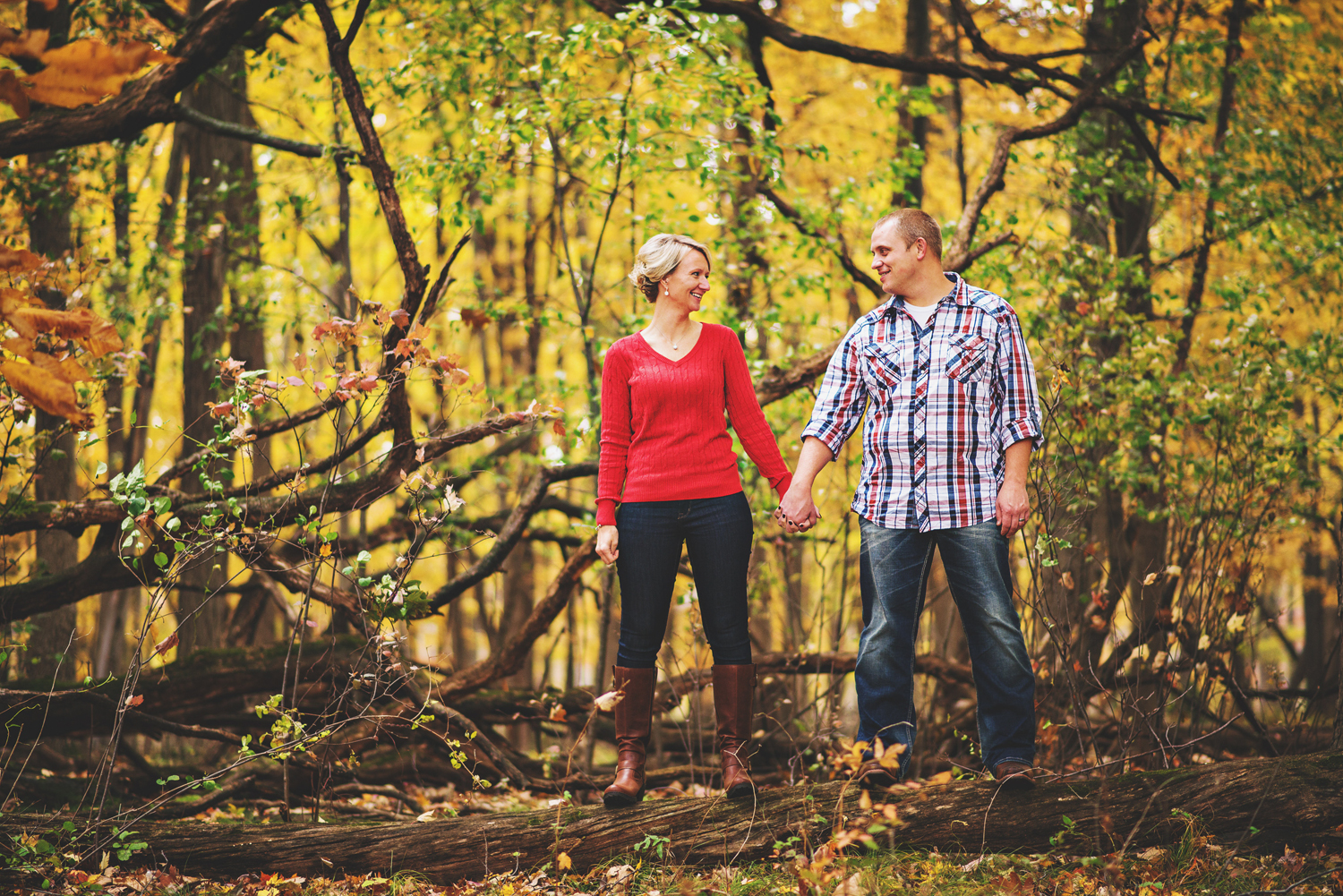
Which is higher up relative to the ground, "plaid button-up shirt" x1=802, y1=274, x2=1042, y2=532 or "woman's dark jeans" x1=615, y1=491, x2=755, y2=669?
"plaid button-up shirt" x1=802, y1=274, x2=1042, y2=532

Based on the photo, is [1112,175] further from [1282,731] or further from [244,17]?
[244,17]

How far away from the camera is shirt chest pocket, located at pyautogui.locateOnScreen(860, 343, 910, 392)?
3.50 meters

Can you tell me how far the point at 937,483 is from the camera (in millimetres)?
3344

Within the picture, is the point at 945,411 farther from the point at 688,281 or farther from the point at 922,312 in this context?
the point at 688,281

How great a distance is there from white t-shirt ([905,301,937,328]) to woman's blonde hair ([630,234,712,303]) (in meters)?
0.80

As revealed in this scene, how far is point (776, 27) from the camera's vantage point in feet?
19.7

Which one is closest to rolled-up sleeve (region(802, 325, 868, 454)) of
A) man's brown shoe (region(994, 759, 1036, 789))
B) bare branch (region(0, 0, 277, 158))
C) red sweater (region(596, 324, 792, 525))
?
red sweater (region(596, 324, 792, 525))

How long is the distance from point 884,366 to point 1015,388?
0.48m

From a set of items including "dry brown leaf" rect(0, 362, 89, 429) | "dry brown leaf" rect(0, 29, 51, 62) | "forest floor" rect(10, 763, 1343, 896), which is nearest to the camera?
"dry brown leaf" rect(0, 29, 51, 62)

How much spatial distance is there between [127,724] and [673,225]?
435 centimetres

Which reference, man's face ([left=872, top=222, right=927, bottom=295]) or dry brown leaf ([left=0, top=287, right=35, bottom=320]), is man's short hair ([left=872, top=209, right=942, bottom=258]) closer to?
man's face ([left=872, top=222, right=927, bottom=295])

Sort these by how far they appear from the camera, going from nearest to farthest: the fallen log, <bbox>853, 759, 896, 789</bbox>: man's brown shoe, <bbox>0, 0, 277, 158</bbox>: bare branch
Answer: the fallen log → <bbox>853, 759, 896, 789</bbox>: man's brown shoe → <bbox>0, 0, 277, 158</bbox>: bare branch

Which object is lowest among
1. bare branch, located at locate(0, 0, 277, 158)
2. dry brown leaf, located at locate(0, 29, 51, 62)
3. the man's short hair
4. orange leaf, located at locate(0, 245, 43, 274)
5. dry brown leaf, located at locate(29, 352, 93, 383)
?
dry brown leaf, located at locate(29, 352, 93, 383)

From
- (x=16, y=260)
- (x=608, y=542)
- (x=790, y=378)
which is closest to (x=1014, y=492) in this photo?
(x=608, y=542)
